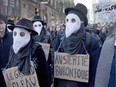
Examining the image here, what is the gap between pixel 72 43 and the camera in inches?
202

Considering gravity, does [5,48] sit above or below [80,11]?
below

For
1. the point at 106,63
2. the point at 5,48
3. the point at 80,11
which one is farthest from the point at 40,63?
the point at 106,63

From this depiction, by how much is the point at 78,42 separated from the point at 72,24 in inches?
13.7

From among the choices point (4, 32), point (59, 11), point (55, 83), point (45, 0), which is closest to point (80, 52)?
point (55, 83)

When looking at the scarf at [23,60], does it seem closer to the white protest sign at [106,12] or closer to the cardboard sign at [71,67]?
the cardboard sign at [71,67]

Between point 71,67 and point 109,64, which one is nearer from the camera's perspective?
point 109,64

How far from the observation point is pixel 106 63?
3.50 m

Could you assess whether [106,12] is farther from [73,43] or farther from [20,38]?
[20,38]

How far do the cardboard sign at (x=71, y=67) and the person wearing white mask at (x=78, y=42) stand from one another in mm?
60

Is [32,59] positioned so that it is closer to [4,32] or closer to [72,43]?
[72,43]

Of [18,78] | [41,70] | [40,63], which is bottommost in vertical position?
[18,78]

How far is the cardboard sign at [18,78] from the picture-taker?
4883 millimetres

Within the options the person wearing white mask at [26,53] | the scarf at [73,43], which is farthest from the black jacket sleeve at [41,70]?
the scarf at [73,43]

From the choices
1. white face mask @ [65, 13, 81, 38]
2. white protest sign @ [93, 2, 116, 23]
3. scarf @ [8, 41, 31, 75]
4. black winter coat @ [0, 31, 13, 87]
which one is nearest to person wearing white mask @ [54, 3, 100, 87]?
white face mask @ [65, 13, 81, 38]
